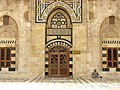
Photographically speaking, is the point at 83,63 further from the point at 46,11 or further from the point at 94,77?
the point at 46,11

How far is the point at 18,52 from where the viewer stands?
14.8 metres

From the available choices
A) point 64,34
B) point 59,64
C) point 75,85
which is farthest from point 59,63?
point 75,85

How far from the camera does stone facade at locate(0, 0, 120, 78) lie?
14633 millimetres

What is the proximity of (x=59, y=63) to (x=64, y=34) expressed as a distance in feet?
5.00

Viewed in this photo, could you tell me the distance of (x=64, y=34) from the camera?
49.3 feet

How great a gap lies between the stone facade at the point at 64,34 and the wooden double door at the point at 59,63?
19 centimetres

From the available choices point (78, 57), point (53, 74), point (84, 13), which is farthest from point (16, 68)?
point (84, 13)

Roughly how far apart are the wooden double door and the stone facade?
0.19 m

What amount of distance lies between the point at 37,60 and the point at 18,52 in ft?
3.58

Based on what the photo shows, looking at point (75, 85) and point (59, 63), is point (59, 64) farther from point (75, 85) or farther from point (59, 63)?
point (75, 85)

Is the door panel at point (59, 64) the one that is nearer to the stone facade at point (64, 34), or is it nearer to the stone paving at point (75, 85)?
the stone facade at point (64, 34)

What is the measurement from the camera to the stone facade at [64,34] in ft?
48.0

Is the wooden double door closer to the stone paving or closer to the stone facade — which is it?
the stone facade

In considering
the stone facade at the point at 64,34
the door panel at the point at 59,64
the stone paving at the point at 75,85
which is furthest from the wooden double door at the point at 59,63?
the stone paving at the point at 75,85
